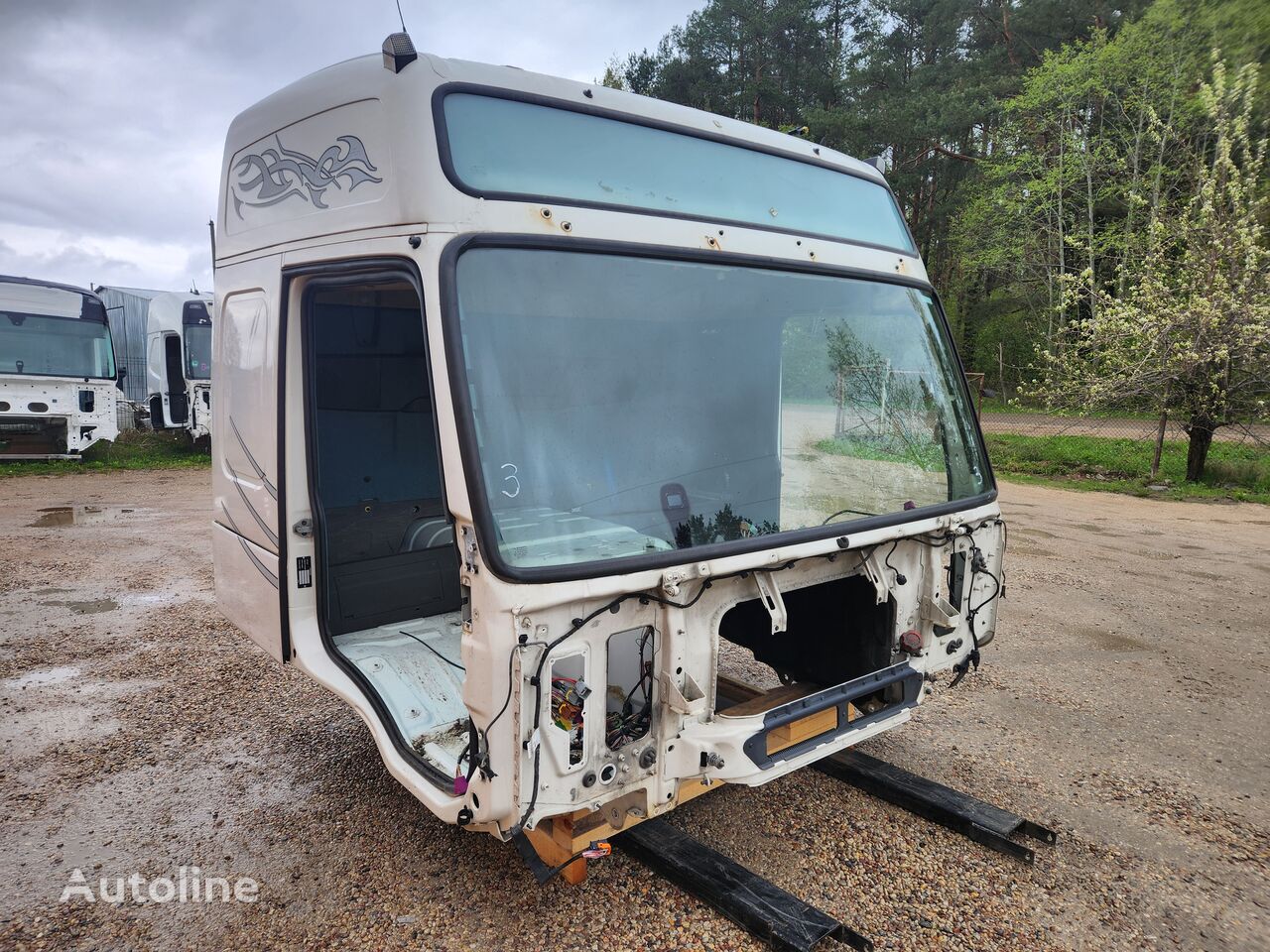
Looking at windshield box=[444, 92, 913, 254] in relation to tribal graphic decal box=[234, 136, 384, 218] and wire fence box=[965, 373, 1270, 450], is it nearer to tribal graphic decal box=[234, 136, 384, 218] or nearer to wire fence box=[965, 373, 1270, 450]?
tribal graphic decal box=[234, 136, 384, 218]

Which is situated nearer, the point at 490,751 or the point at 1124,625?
the point at 490,751

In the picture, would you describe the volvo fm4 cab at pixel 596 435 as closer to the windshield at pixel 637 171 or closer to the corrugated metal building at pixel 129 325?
the windshield at pixel 637 171

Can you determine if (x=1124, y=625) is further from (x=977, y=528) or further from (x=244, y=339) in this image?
(x=244, y=339)

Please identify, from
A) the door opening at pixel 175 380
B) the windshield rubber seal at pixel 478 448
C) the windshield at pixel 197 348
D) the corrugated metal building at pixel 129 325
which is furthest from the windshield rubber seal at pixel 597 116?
the corrugated metal building at pixel 129 325

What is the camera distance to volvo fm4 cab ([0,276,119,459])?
1259 cm

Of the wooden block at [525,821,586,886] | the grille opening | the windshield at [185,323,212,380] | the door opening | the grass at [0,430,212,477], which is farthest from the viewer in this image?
the door opening

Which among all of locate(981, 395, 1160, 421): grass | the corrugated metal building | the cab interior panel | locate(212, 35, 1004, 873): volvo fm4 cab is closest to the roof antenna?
locate(212, 35, 1004, 873): volvo fm4 cab

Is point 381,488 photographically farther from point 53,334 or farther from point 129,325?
point 129,325

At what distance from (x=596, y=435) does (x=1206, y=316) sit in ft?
44.0

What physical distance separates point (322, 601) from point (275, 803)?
3.06 ft

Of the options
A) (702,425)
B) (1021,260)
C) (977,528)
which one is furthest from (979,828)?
(1021,260)

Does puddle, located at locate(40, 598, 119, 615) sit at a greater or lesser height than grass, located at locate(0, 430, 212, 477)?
lesser

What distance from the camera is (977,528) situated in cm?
357

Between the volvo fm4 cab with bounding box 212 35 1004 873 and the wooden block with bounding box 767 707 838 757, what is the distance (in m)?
0.01
